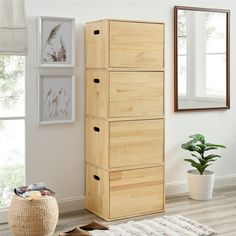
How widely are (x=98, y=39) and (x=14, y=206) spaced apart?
1564mm

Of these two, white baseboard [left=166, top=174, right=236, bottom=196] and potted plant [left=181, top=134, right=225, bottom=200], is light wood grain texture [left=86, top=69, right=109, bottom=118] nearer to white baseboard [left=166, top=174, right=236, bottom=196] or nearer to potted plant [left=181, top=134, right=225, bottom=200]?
potted plant [left=181, top=134, right=225, bottom=200]

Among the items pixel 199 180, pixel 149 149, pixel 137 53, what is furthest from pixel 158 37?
pixel 199 180


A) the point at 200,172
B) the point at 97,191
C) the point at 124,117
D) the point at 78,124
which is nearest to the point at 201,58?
the point at 200,172

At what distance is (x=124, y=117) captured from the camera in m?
4.38

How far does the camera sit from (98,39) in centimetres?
441

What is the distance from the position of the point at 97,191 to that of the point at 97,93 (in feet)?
2.82

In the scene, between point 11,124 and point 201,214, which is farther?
point 201,214

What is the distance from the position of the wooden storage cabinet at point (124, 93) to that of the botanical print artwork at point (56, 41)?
10.7 inches

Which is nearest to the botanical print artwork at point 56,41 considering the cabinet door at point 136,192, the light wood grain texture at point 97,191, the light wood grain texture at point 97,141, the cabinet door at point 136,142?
the light wood grain texture at point 97,141

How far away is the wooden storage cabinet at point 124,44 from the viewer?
14.0 ft

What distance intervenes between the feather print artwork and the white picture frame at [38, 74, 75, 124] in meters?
0.15

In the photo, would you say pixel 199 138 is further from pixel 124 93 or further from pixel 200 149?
pixel 124 93

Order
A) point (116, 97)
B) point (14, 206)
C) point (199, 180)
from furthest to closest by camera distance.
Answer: point (199, 180), point (116, 97), point (14, 206)

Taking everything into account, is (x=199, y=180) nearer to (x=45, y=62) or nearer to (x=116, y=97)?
(x=116, y=97)
